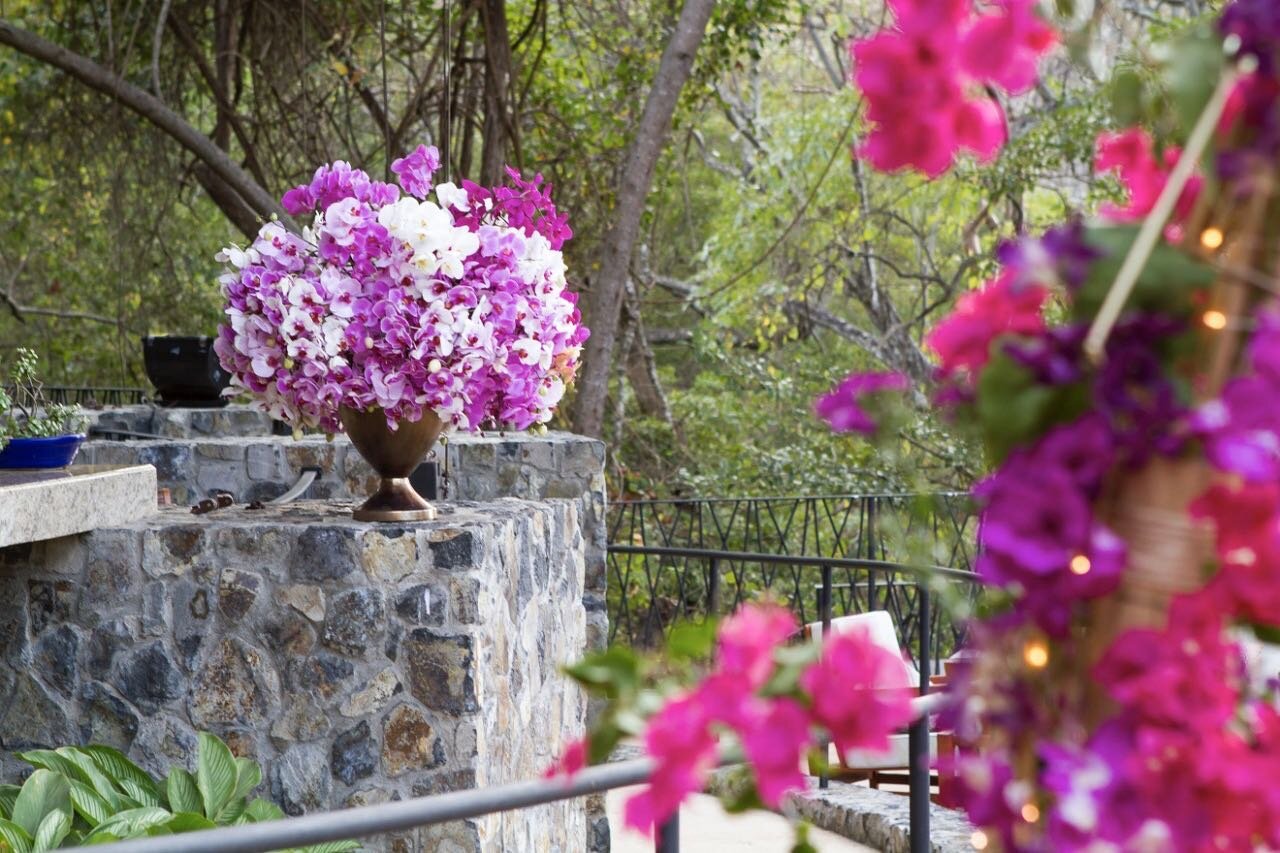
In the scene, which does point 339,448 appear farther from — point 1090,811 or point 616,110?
point 1090,811

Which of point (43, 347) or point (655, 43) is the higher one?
point (655, 43)

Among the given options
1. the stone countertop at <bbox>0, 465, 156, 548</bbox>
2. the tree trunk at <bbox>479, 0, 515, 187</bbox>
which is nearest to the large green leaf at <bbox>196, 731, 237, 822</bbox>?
the stone countertop at <bbox>0, 465, 156, 548</bbox>

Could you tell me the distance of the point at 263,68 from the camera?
7543 mm

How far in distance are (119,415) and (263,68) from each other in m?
2.21

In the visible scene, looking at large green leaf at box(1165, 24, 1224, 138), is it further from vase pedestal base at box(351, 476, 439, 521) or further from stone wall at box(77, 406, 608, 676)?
stone wall at box(77, 406, 608, 676)

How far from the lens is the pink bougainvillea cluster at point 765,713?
2.12ft

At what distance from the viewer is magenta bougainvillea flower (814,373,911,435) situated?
2.35 ft

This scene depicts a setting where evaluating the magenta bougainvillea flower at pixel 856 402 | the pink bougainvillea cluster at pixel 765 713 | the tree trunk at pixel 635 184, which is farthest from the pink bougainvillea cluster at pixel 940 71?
the tree trunk at pixel 635 184

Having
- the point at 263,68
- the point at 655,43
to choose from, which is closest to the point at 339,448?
the point at 263,68

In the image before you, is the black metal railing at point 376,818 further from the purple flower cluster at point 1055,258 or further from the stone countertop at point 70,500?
the stone countertop at point 70,500

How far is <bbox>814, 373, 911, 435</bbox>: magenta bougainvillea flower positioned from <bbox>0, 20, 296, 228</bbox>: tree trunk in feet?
19.4

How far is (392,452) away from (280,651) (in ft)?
1.62

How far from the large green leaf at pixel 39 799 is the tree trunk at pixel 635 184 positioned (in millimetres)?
3954

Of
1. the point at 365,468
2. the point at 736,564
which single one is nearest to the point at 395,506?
the point at 365,468
